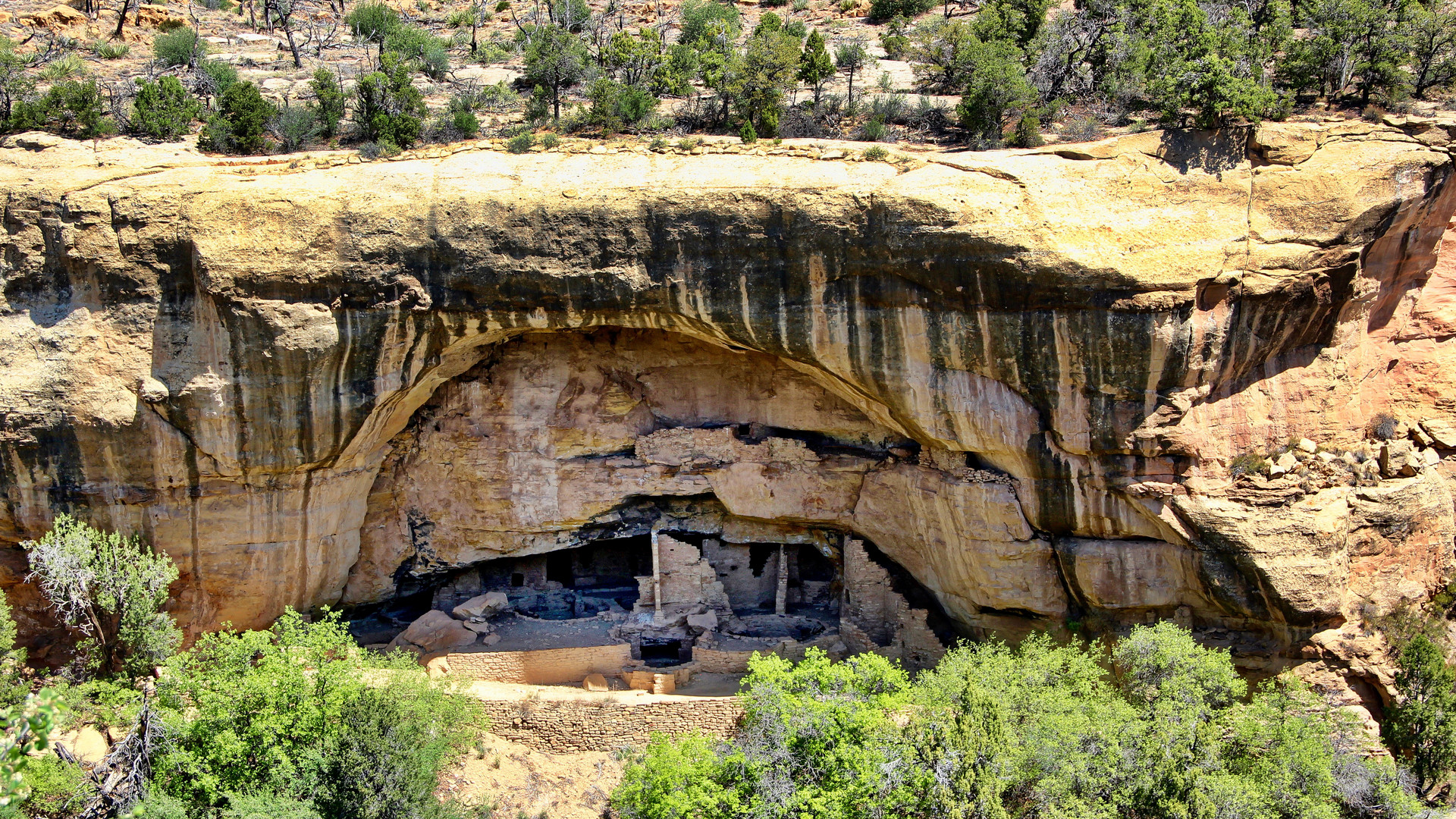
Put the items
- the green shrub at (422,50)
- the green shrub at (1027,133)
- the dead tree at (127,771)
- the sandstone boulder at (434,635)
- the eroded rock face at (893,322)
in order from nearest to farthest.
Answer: the dead tree at (127,771) < the eroded rock face at (893,322) < the green shrub at (1027,133) < the sandstone boulder at (434,635) < the green shrub at (422,50)

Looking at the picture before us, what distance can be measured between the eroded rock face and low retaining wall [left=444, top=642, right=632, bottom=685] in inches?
130

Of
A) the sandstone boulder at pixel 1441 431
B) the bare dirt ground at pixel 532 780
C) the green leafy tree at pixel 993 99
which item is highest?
the green leafy tree at pixel 993 99

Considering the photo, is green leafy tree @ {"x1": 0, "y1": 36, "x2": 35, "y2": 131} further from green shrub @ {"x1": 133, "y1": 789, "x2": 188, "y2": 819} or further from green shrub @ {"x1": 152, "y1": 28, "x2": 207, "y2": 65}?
green shrub @ {"x1": 133, "y1": 789, "x2": 188, "y2": 819}

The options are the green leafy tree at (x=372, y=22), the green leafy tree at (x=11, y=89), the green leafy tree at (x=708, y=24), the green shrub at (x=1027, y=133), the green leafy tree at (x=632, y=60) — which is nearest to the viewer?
the green shrub at (x=1027, y=133)

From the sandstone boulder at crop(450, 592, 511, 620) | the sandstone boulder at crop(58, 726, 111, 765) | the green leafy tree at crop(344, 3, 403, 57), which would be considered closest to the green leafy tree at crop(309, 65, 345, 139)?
the green leafy tree at crop(344, 3, 403, 57)

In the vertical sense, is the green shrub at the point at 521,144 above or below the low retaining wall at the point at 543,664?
above

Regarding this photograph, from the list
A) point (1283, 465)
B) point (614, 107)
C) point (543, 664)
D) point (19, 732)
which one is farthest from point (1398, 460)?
point (19, 732)

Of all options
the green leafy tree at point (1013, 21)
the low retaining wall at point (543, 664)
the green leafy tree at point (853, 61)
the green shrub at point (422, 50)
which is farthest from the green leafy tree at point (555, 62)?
the low retaining wall at point (543, 664)

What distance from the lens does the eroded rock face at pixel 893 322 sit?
1373 centimetres

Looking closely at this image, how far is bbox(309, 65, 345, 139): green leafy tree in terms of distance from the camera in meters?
19.0

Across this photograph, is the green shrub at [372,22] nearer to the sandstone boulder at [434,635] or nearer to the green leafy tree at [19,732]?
the sandstone boulder at [434,635]

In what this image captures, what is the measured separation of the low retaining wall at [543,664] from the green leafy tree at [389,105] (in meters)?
8.45

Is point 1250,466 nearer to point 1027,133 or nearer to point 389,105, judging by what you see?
point 1027,133

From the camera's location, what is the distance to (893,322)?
14695mm
